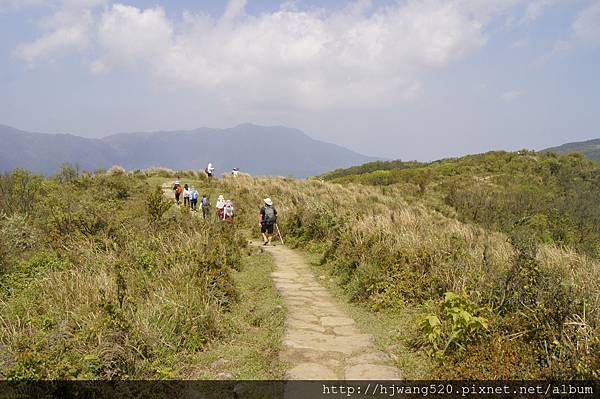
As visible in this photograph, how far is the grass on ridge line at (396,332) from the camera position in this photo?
15.0ft

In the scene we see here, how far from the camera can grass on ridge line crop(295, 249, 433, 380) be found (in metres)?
4.56

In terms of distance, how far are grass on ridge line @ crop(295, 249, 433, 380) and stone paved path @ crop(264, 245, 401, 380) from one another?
121mm

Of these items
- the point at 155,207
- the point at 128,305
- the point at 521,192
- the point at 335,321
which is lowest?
the point at 335,321

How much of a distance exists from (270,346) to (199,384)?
1163 millimetres

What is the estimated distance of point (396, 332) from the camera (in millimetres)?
5660

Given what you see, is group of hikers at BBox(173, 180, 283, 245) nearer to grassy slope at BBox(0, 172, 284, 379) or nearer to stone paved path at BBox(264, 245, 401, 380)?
grassy slope at BBox(0, 172, 284, 379)

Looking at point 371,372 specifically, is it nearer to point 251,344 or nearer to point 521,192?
point 251,344

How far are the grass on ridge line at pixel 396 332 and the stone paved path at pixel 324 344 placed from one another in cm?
12

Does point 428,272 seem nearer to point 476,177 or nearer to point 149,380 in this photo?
point 149,380

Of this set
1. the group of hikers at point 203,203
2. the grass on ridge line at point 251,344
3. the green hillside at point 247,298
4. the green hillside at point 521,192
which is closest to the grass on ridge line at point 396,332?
the green hillside at point 247,298

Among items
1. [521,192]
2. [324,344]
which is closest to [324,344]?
[324,344]

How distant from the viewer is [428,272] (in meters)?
7.01

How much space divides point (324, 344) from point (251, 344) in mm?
966

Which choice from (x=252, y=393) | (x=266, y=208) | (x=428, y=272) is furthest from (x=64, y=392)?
(x=266, y=208)
